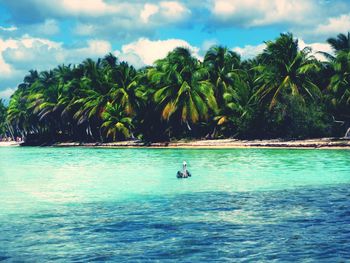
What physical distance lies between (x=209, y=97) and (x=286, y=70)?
8.64m

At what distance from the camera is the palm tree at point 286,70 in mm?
51500

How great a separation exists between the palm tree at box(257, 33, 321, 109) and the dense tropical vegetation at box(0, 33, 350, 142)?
0.30ft

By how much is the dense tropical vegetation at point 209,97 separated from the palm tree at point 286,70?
0.09m

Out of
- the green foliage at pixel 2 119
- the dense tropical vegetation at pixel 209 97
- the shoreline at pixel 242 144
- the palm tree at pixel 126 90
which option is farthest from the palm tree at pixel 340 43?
the green foliage at pixel 2 119

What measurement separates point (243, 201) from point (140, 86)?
49.8 metres

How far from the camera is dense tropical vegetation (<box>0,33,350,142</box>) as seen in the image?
50844 mm

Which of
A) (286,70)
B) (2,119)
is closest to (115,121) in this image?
(286,70)

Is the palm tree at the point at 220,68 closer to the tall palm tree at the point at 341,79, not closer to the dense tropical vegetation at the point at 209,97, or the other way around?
the dense tropical vegetation at the point at 209,97

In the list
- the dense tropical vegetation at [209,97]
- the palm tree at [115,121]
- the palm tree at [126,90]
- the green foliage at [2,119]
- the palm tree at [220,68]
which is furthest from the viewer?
the green foliage at [2,119]

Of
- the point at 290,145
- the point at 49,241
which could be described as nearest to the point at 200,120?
the point at 290,145

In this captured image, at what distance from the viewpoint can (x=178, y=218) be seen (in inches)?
569

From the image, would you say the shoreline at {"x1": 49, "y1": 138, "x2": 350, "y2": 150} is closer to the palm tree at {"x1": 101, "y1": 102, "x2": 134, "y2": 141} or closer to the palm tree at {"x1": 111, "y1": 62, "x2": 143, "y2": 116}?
the palm tree at {"x1": 101, "y1": 102, "x2": 134, "y2": 141}

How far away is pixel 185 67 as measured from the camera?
193 feet

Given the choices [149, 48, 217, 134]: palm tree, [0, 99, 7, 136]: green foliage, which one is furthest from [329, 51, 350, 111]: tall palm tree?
[0, 99, 7, 136]: green foliage
